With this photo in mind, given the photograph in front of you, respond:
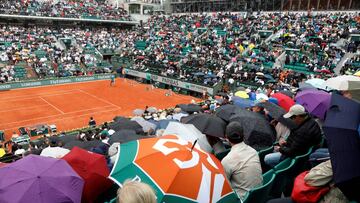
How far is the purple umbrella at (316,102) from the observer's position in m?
7.52

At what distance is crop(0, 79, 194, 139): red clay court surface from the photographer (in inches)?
846

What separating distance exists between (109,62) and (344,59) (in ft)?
97.7

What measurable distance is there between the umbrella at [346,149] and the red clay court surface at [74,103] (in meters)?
19.4

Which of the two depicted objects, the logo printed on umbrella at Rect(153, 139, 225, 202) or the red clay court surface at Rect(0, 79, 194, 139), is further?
the red clay court surface at Rect(0, 79, 194, 139)

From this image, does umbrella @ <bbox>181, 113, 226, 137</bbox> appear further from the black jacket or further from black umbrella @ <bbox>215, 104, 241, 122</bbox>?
the black jacket

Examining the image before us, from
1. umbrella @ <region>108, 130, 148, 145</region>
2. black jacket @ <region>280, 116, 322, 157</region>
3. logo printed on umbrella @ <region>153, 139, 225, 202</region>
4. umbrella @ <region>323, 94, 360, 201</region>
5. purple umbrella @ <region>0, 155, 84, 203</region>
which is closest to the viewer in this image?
umbrella @ <region>323, 94, 360, 201</region>

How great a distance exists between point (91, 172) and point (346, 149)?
3823 mm

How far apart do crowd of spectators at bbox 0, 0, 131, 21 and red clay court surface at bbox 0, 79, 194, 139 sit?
60.9ft

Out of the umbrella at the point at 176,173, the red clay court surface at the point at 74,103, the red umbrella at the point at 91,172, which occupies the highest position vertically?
the umbrella at the point at 176,173

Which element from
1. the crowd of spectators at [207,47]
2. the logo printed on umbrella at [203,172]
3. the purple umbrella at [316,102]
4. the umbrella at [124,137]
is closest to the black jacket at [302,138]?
the logo printed on umbrella at [203,172]

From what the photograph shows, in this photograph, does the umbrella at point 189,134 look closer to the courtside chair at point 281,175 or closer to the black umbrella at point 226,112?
the courtside chair at point 281,175

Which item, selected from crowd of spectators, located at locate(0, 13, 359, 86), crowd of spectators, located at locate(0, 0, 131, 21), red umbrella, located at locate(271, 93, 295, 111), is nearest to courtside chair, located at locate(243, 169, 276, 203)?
red umbrella, located at locate(271, 93, 295, 111)

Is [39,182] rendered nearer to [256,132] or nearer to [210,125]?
[210,125]

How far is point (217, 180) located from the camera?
369 centimetres
